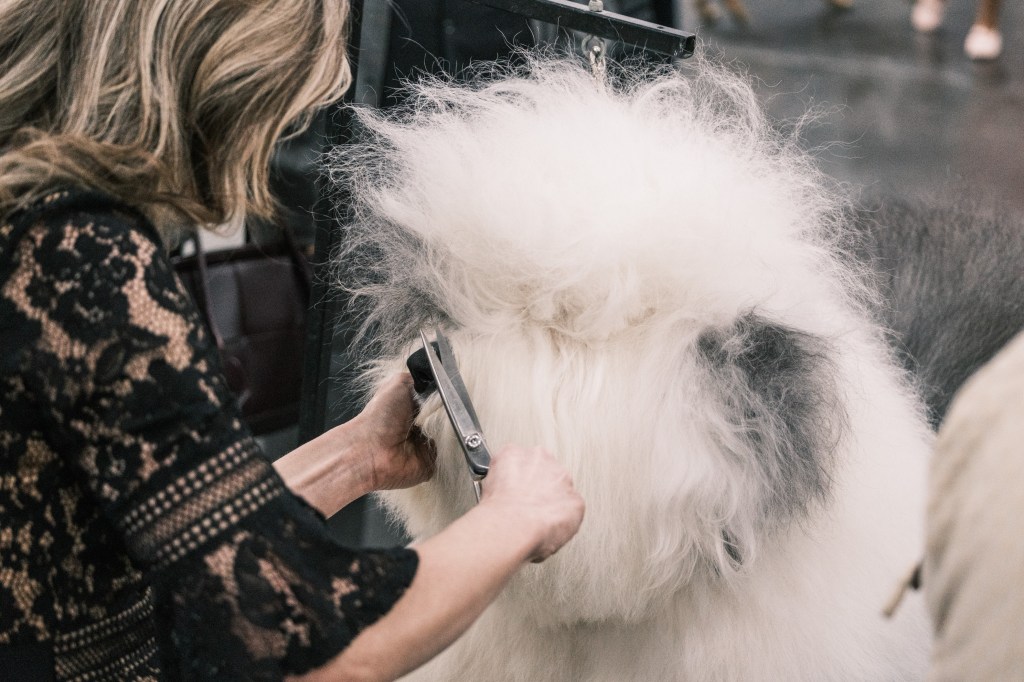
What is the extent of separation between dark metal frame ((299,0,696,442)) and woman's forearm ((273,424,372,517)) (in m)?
0.17

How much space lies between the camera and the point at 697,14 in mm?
1282

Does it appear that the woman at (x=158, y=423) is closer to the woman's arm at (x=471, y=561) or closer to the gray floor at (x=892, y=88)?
the woman's arm at (x=471, y=561)

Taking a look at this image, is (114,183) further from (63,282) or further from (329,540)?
(329,540)

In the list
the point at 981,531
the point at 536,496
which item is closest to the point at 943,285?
the point at 536,496

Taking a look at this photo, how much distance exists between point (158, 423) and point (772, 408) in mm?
420

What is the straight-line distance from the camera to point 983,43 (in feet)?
3.78

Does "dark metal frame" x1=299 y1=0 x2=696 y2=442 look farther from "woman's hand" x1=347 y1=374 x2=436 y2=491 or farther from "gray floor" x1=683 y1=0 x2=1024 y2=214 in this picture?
"gray floor" x1=683 y1=0 x2=1024 y2=214

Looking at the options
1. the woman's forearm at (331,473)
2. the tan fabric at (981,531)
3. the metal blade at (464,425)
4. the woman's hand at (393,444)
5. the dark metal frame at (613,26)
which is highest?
the dark metal frame at (613,26)

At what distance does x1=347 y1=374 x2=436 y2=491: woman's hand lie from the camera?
821 mm

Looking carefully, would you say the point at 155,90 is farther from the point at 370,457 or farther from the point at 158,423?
the point at 370,457

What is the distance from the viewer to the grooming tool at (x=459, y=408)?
678mm

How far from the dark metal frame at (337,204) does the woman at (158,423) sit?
7.8 inches

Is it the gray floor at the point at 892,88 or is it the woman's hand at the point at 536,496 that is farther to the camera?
the gray floor at the point at 892,88

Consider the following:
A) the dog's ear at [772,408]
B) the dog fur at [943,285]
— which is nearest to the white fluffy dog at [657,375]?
the dog's ear at [772,408]
